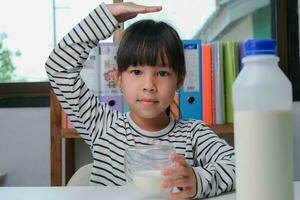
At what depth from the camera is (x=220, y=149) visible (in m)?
0.87

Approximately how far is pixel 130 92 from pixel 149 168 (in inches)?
14.6

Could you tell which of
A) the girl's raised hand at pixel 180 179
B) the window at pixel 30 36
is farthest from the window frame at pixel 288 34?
the girl's raised hand at pixel 180 179

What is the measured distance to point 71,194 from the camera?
2.23ft

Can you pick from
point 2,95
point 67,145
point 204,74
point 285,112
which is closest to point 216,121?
point 204,74

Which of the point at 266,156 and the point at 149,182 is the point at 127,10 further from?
the point at 266,156

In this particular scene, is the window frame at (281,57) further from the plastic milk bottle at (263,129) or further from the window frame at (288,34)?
the plastic milk bottle at (263,129)

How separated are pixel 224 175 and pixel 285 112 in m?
0.37

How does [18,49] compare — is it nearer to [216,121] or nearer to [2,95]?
[2,95]

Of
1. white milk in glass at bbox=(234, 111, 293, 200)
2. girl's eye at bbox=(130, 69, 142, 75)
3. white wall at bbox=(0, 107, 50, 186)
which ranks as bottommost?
white wall at bbox=(0, 107, 50, 186)

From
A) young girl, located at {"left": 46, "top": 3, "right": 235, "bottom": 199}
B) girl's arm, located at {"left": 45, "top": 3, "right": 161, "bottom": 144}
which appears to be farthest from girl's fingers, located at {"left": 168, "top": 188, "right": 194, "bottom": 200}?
girl's arm, located at {"left": 45, "top": 3, "right": 161, "bottom": 144}

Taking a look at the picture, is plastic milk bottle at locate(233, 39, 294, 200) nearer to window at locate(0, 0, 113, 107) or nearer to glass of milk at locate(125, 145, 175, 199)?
glass of milk at locate(125, 145, 175, 199)

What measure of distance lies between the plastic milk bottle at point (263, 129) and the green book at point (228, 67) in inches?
51.3

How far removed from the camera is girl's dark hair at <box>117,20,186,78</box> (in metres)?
0.95

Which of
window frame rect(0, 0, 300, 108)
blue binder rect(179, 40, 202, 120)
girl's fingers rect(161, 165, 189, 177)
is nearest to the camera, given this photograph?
girl's fingers rect(161, 165, 189, 177)
